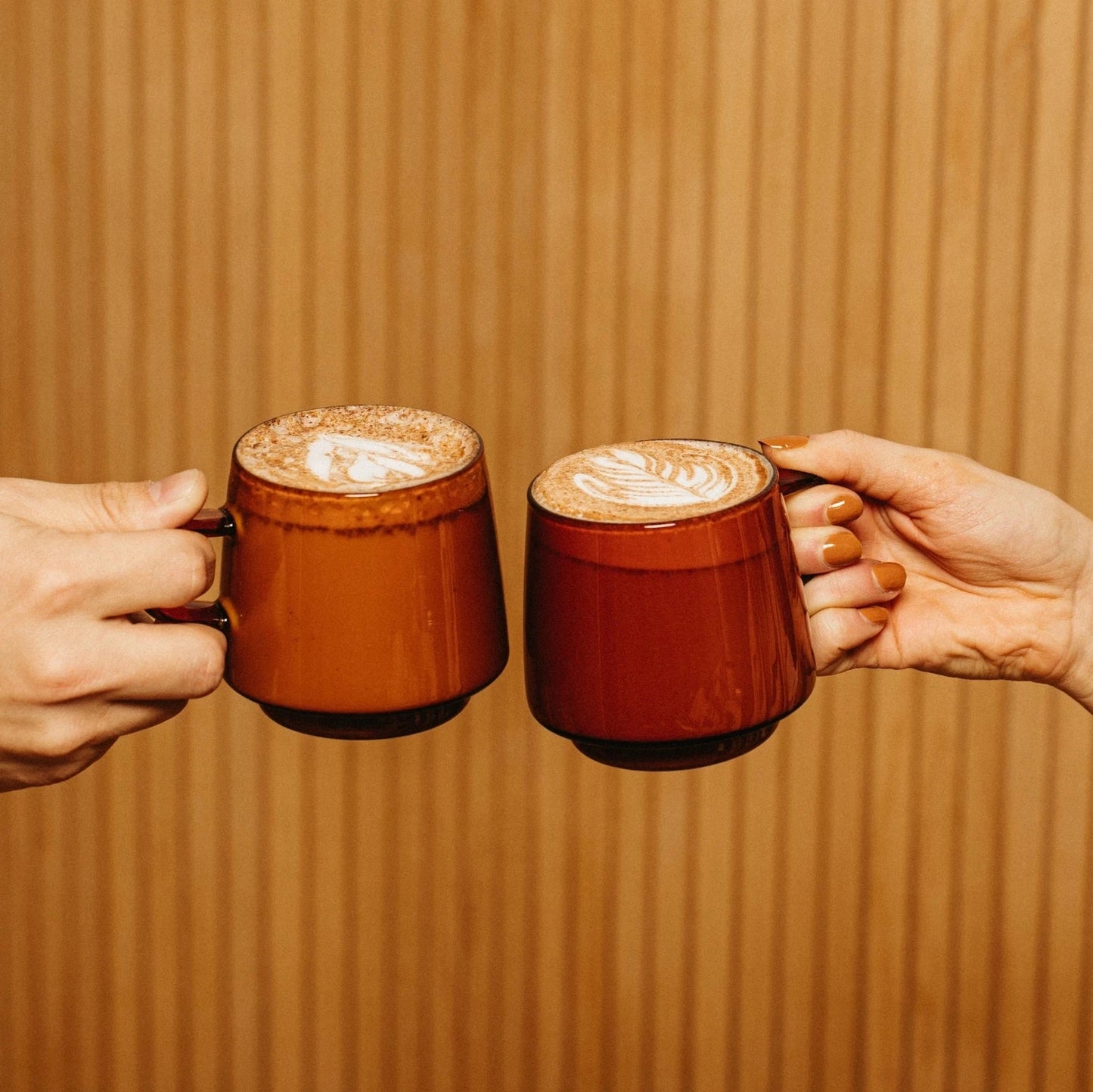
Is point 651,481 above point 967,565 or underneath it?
above

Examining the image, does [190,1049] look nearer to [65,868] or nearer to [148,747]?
[65,868]

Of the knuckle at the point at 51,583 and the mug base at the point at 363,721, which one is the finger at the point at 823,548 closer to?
the mug base at the point at 363,721

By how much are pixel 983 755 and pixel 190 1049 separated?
1016 millimetres

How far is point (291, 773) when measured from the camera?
1576 mm

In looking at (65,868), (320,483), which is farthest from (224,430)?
(320,483)

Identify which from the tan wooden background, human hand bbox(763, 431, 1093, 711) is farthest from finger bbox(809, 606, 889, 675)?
the tan wooden background

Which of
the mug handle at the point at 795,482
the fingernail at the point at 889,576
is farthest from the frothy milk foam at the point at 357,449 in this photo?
the fingernail at the point at 889,576

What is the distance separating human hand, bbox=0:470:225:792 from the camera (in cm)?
70

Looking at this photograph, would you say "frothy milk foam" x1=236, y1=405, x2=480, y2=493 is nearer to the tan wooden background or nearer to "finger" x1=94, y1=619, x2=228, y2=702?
"finger" x1=94, y1=619, x2=228, y2=702

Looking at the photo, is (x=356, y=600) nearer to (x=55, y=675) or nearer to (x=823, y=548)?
(x=55, y=675)

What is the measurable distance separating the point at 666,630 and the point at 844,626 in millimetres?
284

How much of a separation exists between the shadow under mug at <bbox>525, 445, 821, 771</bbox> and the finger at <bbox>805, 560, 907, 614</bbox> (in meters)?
0.18

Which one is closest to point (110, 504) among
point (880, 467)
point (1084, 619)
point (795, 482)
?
point (795, 482)

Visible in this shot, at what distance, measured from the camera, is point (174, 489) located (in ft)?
2.46
